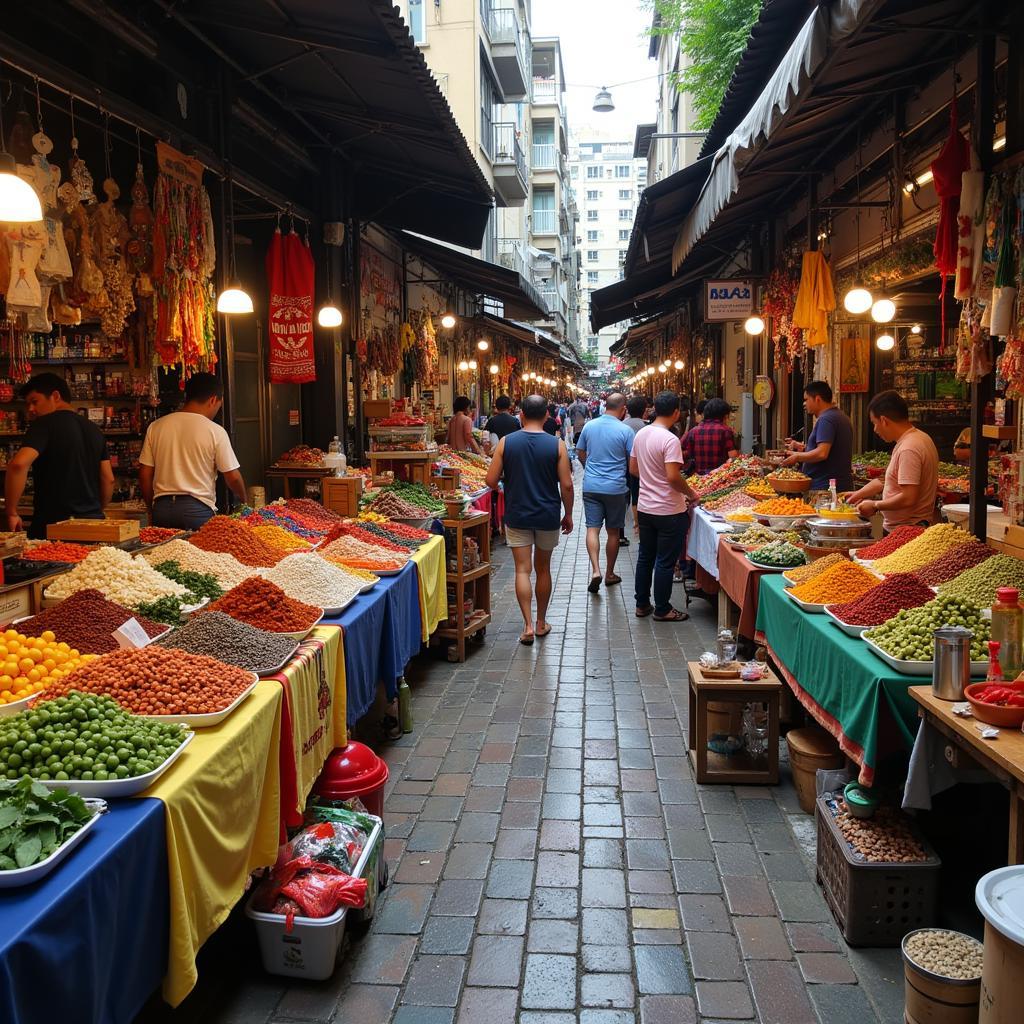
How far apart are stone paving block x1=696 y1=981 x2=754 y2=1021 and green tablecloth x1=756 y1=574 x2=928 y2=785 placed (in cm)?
99

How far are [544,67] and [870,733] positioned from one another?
184 feet

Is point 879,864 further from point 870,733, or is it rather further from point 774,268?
point 774,268

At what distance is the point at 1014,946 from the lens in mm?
2277

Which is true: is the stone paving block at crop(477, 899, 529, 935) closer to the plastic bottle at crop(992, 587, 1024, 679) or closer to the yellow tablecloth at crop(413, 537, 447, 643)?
the plastic bottle at crop(992, 587, 1024, 679)

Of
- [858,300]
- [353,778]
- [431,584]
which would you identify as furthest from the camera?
[858,300]

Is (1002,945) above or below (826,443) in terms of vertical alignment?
below

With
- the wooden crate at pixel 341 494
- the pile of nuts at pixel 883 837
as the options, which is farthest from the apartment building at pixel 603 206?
the pile of nuts at pixel 883 837

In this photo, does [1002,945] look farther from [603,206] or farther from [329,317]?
[603,206]

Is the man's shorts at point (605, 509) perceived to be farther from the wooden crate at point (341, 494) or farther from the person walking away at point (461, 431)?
the person walking away at point (461, 431)

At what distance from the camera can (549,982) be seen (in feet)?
11.4

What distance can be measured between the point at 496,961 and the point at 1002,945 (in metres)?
1.92

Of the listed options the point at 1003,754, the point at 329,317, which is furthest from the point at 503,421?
the point at 1003,754

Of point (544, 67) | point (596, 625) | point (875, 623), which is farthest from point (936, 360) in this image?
point (544, 67)

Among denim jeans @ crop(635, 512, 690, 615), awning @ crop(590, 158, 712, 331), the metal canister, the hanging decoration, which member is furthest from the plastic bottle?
awning @ crop(590, 158, 712, 331)
